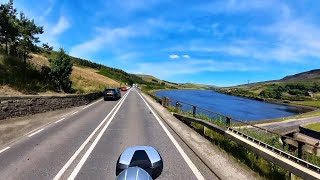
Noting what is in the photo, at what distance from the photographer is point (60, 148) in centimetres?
1074

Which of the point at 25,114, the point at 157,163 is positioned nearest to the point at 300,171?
the point at 157,163

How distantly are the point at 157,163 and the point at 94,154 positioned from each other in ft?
21.1

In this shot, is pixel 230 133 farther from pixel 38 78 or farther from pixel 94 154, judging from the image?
pixel 38 78

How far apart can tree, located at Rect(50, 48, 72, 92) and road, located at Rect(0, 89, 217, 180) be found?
26219 mm

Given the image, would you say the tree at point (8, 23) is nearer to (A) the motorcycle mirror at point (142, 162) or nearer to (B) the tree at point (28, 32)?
(B) the tree at point (28, 32)

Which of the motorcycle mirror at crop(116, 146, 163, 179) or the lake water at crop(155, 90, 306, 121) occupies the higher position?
the motorcycle mirror at crop(116, 146, 163, 179)

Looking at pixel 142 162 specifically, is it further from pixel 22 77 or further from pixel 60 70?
pixel 60 70

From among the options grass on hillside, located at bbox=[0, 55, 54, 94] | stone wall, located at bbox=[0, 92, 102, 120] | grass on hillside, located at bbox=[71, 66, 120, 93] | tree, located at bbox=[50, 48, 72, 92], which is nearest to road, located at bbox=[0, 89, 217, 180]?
stone wall, located at bbox=[0, 92, 102, 120]

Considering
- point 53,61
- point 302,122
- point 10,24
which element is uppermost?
point 10,24

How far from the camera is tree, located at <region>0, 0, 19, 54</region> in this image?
101 feet

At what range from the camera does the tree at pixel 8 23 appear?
1212 inches

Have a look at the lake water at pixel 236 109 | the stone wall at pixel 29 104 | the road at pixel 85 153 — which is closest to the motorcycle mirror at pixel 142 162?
the road at pixel 85 153

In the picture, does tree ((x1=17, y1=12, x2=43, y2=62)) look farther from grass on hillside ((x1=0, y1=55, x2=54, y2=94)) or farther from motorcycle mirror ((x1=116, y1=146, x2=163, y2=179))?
motorcycle mirror ((x1=116, y1=146, x2=163, y2=179))

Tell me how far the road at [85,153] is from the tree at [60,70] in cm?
2622
